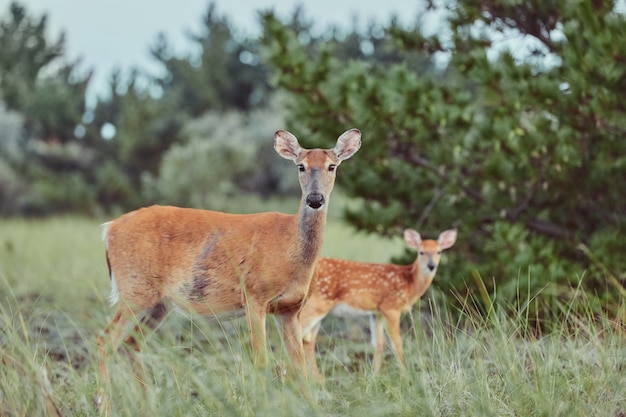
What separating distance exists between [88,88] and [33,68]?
190 centimetres

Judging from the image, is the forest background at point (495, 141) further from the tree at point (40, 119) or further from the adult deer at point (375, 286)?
the tree at point (40, 119)

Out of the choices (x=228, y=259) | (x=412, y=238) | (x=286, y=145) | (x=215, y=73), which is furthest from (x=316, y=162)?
(x=215, y=73)

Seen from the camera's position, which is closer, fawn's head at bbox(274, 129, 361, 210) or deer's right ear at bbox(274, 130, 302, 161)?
fawn's head at bbox(274, 129, 361, 210)

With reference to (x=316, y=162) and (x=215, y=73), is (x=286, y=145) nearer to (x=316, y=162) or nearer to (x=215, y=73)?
(x=316, y=162)

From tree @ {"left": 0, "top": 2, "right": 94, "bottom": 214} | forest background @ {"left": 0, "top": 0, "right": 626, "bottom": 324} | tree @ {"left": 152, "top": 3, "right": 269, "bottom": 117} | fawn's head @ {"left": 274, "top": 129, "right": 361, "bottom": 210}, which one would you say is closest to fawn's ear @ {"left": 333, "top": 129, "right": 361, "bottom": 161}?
fawn's head @ {"left": 274, "top": 129, "right": 361, "bottom": 210}

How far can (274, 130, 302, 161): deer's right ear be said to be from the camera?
428 cm

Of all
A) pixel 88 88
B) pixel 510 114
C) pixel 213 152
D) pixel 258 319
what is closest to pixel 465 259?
pixel 510 114

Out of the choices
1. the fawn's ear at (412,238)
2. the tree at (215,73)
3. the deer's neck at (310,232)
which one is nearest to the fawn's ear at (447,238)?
the fawn's ear at (412,238)

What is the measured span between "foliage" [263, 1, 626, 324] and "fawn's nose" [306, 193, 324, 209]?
1993 mm

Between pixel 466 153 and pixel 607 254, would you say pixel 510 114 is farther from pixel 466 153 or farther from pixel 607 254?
pixel 607 254

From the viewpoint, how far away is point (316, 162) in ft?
13.8

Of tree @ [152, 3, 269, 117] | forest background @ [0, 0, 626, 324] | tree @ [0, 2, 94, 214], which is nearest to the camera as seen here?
forest background @ [0, 0, 626, 324]

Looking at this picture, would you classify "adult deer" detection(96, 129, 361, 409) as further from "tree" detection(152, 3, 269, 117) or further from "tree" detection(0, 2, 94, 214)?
"tree" detection(152, 3, 269, 117)

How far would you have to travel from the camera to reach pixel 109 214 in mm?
22203
